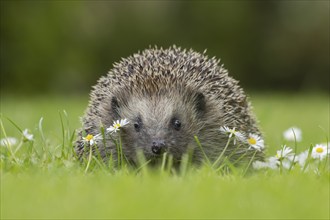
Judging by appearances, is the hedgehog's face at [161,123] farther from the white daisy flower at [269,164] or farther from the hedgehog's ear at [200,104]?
the white daisy flower at [269,164]

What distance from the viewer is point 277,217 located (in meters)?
2.71

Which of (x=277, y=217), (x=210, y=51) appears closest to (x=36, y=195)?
(x=277, y=217)

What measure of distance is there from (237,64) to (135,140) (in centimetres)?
1278

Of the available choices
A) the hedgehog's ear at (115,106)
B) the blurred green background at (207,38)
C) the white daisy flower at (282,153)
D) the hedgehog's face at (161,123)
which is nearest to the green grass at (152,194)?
the white daisy flower at (282,153)

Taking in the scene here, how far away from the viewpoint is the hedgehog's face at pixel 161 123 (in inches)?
169

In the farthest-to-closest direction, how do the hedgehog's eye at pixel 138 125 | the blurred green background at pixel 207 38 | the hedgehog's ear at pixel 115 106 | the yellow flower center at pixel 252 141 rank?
the blurred green background at pixel 207 38 < the hedgehog's ear at pixel 115 106 < the hedgehog's eye at pixel 138 125 < the yellow flower center at pixel 252 141

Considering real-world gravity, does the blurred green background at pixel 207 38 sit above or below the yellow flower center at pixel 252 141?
above

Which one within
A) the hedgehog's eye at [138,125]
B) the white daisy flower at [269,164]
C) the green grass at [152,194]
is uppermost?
the hedgehog's eye at [138,125]

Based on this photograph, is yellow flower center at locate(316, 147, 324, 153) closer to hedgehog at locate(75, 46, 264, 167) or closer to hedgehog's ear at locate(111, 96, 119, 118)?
hedgehog at locate(75, 46, 264, 167)

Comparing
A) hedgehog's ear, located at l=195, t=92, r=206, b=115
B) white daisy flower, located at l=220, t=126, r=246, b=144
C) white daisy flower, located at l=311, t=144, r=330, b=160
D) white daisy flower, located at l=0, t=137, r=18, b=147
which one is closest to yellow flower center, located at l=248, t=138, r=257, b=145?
white daisy flower, located at l=220, t=126, r=246, b=144

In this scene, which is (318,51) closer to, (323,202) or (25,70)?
(25,70)

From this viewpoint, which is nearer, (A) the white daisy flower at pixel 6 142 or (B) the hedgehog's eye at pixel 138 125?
(A) the white daisy flower at pixel 6 142

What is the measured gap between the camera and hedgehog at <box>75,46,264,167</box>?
14.5 ft

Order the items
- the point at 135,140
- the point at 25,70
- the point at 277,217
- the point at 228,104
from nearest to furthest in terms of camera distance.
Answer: the point at 277,217 → the point at 135,140 → the point at 228,104 → the point at 25,70
